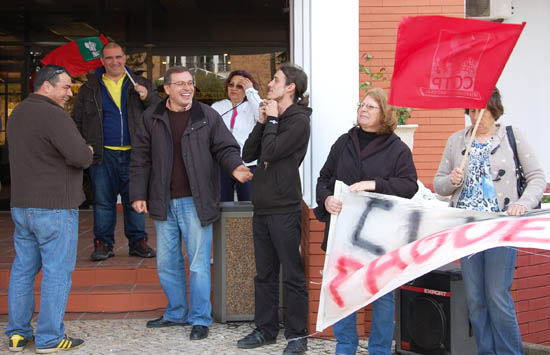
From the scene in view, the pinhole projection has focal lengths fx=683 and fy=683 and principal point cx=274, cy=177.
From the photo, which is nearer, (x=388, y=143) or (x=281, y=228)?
(x=388, y=143)

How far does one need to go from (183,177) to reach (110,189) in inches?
53.0

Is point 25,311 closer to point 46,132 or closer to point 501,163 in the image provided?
point 46,132

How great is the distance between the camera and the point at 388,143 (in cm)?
453

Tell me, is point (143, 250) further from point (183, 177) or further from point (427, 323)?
point (427, 323)

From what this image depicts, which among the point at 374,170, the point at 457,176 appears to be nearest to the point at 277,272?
the point at 374,170

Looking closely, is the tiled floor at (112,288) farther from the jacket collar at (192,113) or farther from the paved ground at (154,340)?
the jacket collar at (192,113)

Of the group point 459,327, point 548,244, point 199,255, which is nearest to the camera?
point 548,244

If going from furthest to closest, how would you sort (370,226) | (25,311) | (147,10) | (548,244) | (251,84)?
(147,10)
(251,84)
(25,311)
(370,226)
(548,244)

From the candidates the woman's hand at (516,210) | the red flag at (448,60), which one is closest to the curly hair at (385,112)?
the red flag at (448,60)

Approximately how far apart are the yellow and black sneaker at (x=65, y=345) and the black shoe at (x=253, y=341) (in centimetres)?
123

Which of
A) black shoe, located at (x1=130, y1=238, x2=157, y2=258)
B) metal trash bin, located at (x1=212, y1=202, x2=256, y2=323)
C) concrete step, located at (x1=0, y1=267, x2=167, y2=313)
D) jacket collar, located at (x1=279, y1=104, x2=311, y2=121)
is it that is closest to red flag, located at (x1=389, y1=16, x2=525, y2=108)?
jacket collar, located at (x1=279, y1=104, x2=311, y2=121)

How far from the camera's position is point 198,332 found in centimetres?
535

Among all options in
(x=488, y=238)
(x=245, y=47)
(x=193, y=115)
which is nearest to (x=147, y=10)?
(x=245, y=47)

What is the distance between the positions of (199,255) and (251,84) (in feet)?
5.95
